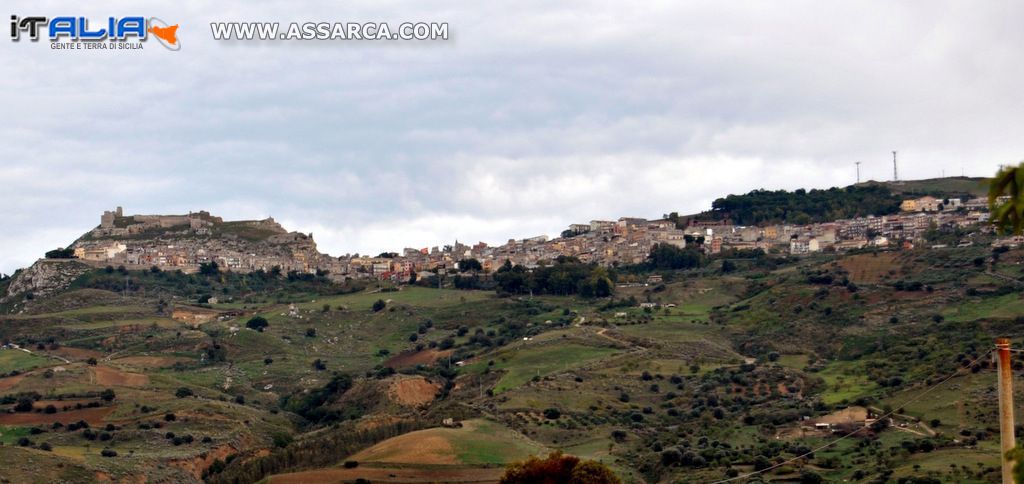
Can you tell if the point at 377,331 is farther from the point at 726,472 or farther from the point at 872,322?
the point at 726,472

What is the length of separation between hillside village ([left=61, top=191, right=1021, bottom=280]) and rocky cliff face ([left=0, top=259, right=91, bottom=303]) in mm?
3066

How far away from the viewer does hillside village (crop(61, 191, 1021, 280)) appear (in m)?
159

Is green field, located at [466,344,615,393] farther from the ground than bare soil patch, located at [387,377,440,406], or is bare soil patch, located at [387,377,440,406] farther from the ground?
green field, located at [466,344,615,393]

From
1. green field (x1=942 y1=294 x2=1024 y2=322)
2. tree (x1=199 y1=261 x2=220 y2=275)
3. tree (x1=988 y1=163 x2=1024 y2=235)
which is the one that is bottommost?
green field (x1=942 y1=294 x2=1024 y2=322)

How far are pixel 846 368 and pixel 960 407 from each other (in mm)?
25066

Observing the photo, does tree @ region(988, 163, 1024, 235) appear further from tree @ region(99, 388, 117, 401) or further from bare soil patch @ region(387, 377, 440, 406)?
tree @ region(99, 388, 117, 401)

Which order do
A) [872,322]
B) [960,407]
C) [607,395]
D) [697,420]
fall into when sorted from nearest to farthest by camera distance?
1. [960,407]
2. [697,420]
3. [607,395]
4. [872,322]

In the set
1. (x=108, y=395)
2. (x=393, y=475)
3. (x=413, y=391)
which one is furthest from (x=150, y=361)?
(x=393, y=475)

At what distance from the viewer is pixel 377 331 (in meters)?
134

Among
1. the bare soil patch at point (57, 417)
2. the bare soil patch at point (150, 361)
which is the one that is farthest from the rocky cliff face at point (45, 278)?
the bare soil patch at point (57, 417)

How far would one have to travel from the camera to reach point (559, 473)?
55.2 metres

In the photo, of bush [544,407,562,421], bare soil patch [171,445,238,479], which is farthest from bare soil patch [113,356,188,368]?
bush [544,407,562,421]

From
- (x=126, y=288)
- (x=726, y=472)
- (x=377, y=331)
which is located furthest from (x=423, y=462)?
(x=126, y=288)

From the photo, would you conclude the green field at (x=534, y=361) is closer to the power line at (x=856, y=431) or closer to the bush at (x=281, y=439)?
the bush at (x=281, y=439)
